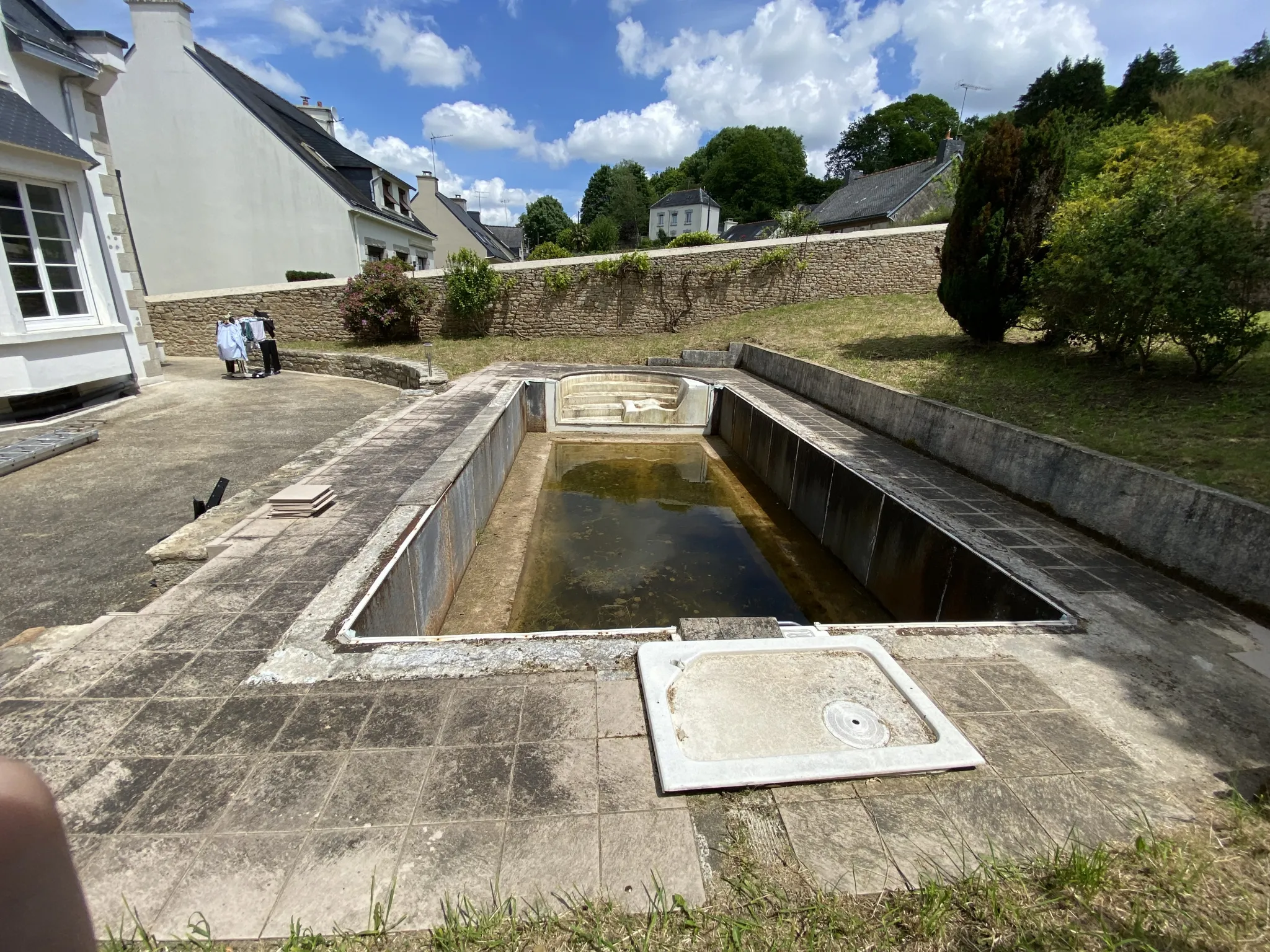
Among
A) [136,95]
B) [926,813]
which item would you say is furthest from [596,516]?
[136,95]

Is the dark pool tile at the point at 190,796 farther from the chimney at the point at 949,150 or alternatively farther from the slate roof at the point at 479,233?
the chimney at the point at 949,150

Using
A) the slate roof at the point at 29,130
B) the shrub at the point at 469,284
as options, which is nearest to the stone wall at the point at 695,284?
the shrub at the point at 469,284

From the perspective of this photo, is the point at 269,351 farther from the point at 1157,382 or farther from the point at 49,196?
the point at 1157,382

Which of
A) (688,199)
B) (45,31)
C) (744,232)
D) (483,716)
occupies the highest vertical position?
(688,199)

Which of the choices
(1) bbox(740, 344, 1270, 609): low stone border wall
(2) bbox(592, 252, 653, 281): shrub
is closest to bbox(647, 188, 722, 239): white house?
(2) bbox(592, 252, 653, 281): shrub

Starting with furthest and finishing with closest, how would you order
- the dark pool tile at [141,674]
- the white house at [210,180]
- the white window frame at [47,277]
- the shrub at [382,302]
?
the white house at [210,180] → the shrub at [382,302] → the white window frame at [47,277] → the dark pool tile at [141,674]

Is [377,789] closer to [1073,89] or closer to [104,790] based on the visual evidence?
[104,790]

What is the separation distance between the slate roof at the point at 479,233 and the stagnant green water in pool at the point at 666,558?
28827mm

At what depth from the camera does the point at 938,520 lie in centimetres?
503

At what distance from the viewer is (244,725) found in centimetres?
238

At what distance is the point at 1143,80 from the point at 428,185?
3730cm

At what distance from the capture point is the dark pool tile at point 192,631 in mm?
2873

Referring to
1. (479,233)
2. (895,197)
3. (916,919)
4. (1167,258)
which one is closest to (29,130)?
(916,919)

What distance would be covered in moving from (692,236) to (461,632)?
25791 millimetres
